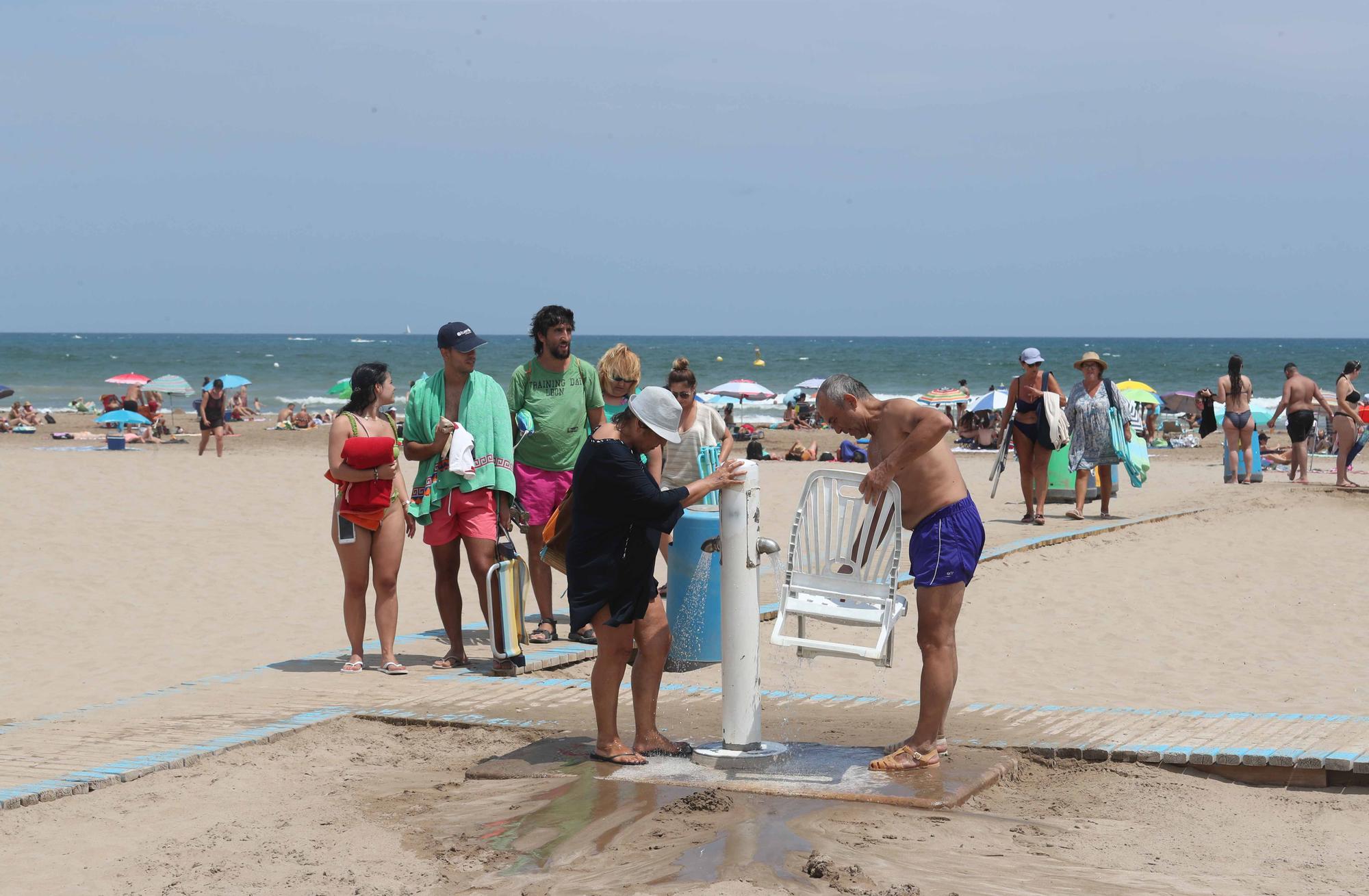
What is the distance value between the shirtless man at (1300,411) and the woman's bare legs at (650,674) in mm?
12371

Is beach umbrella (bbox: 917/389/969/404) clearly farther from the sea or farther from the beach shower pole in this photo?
the beach shower pole

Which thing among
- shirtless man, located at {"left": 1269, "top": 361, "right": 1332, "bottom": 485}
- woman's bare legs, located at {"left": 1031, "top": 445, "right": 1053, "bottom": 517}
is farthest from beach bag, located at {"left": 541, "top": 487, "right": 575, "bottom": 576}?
shirtless man, located at {"left": 1269, "top": 361, "right": 1332, "bottom": 485}

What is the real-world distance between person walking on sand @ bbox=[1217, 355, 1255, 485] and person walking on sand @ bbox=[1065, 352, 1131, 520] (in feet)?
13.9

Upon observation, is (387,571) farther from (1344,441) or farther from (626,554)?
(1344,441)

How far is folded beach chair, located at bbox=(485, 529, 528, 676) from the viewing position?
21.5 ft

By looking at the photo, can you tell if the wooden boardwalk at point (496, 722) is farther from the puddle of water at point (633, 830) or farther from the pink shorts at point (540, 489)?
the puddle of water at point (633, 830)

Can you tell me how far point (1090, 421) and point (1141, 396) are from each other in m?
12.1

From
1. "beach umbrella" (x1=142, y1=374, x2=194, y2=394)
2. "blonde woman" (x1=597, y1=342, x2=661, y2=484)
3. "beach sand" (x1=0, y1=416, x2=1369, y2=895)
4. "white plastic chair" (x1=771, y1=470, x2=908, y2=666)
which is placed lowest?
"beach sand" (x1=0, y1=416, x2=1369, y2=895)

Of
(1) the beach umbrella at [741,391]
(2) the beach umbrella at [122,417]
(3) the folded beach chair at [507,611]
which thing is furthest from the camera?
(1) the beach umbrella at [741,391]

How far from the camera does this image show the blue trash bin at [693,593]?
665 cm

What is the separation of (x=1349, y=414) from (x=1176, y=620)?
8.33 metres

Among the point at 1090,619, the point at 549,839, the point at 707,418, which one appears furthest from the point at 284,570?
the point at 549,839

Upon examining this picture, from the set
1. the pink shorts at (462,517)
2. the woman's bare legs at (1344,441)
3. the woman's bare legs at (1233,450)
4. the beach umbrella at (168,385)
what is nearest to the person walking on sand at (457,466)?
the pink shorts at (462,517)

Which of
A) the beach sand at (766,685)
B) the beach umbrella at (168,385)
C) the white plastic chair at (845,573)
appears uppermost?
the beach umbrella at (168,385)
